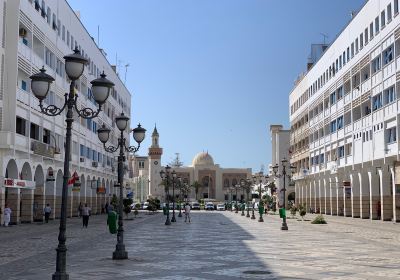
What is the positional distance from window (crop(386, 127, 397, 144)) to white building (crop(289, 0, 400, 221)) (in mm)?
44

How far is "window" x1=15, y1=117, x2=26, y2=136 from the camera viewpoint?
38.6 meters

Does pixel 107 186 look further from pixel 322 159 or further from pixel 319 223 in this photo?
pixel 319 223

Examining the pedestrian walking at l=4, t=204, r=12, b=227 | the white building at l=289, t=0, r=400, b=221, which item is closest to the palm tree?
the white building at l=289, t=0, r=400, b=221

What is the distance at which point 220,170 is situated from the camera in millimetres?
165625

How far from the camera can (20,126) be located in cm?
3906

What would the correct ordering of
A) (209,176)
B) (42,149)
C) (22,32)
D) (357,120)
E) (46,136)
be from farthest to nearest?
(209,176) → (357,120) → (46,136) → (42,149) → (22,32)

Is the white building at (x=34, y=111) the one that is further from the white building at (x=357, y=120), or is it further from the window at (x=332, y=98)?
the window at (x=332, y=98)

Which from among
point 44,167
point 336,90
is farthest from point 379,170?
point 44,167

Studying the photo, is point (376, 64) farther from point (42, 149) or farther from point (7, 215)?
point (7, 215)

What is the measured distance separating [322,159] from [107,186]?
100ft

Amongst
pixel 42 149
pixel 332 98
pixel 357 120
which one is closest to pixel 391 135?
pixel 357 120

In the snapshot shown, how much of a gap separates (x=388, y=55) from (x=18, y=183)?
28727mm

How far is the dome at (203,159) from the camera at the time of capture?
543ft

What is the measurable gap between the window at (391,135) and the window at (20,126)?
26938 millimetres
